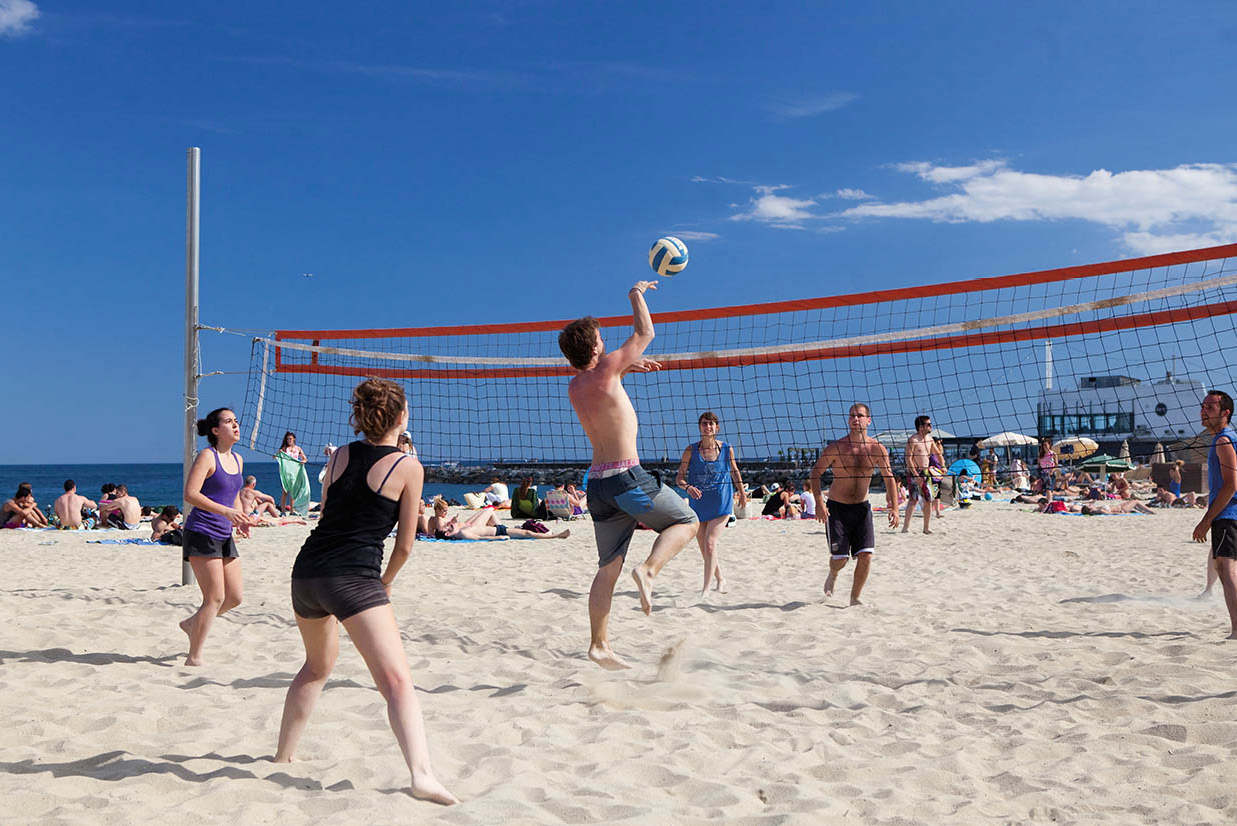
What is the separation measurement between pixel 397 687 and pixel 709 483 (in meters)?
4.20

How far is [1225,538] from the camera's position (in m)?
4.77

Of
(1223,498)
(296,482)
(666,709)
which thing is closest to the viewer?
(666,709)

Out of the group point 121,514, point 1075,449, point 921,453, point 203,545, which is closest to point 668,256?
Result: point 203,545

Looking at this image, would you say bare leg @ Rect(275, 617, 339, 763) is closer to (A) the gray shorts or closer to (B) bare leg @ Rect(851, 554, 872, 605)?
(A) the gray shorts

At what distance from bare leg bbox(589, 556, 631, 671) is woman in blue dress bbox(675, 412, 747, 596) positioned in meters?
2.44

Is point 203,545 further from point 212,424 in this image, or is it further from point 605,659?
point 605,659

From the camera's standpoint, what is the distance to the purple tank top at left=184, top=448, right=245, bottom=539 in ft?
14.7

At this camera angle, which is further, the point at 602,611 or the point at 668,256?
the point at 668,256

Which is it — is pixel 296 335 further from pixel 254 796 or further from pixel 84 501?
pixel 84 501

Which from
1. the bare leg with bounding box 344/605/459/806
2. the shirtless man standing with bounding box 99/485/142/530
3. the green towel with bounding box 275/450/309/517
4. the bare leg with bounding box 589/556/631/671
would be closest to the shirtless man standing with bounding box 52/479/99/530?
the shirtless man standing with bounding box 99/485/142/530

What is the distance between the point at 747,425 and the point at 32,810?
6.04 meters

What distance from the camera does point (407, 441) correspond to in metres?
8.43

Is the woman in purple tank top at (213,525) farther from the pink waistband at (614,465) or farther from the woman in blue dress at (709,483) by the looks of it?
the woman in blue dress at (709,483)

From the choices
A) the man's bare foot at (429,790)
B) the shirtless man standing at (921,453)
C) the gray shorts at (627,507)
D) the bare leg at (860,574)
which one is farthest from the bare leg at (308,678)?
the shirtless man standing at (921,453)
